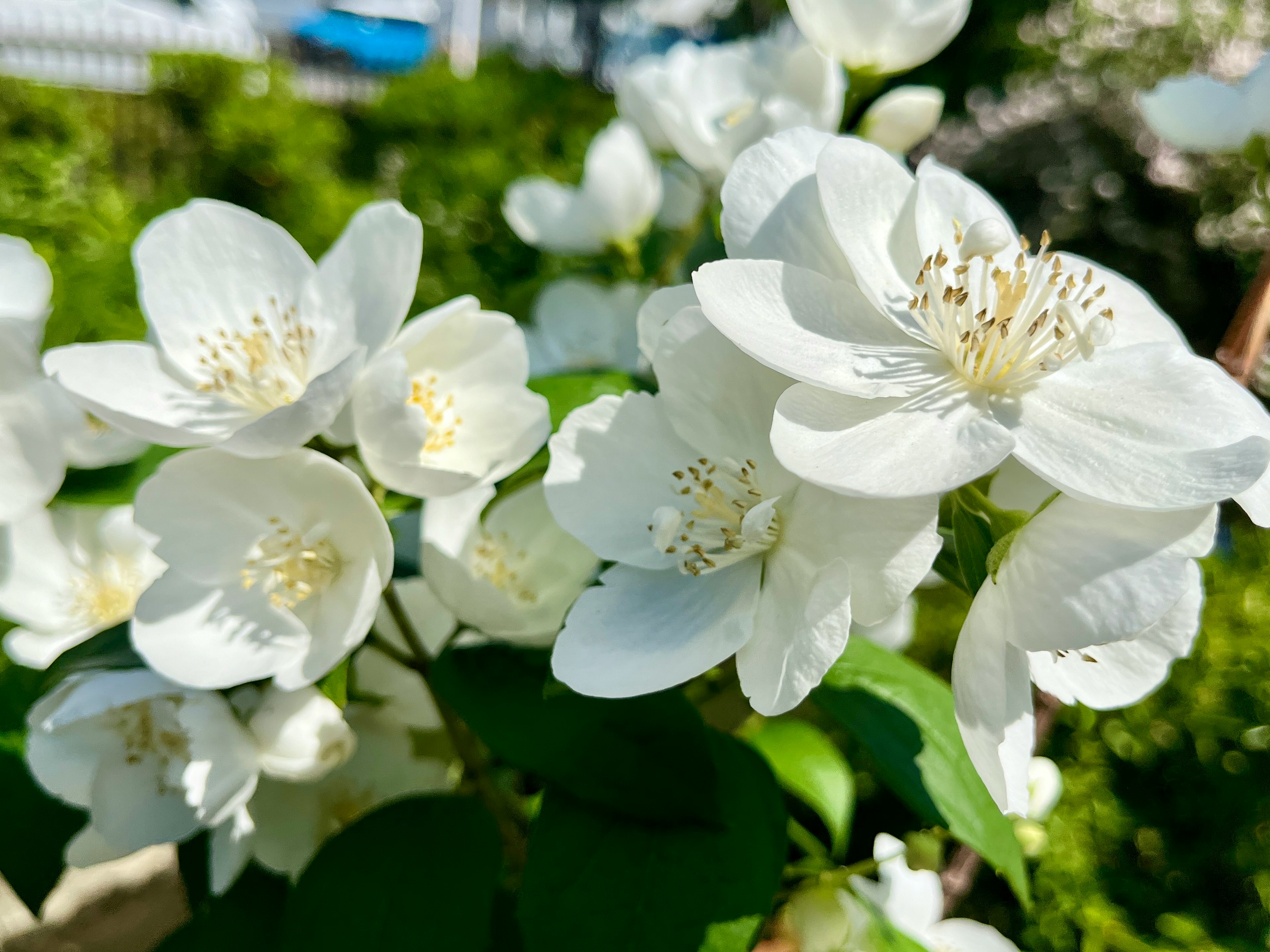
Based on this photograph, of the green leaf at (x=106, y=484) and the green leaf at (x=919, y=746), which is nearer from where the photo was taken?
the green leaf at (x=919, y=746)

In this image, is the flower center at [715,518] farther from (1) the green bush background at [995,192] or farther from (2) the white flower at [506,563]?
(1) the green bush background at [995,192]

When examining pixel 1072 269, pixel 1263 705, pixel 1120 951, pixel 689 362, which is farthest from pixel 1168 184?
pixel 689 362

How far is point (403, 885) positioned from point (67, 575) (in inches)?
15.3

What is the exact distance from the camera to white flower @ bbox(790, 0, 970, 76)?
756 millimetres

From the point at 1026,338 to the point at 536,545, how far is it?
358 mm

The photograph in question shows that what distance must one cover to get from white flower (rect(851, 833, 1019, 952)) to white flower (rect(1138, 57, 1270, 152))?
56 cm

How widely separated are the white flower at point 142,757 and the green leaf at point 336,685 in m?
0.07

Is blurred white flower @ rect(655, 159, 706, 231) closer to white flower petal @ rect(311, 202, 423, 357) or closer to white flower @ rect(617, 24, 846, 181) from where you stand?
white flower @ rect(617, 24, 846, 181)

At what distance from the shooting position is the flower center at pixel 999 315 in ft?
1.47

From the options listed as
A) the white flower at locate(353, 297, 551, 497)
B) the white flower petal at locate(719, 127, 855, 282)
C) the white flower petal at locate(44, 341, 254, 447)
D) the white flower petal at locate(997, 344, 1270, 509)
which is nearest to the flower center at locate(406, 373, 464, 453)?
the white flower at locate(353, 297, 551, 497)

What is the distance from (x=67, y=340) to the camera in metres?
0.89

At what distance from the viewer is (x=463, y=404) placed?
1.85 feet

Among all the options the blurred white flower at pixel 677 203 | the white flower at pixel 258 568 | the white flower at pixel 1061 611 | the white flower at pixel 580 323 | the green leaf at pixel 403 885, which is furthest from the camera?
the blurred white flower at pixel 677 203

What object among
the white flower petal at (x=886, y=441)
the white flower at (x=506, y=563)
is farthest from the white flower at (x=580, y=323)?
the white flower petal at (x=886, y=441)
